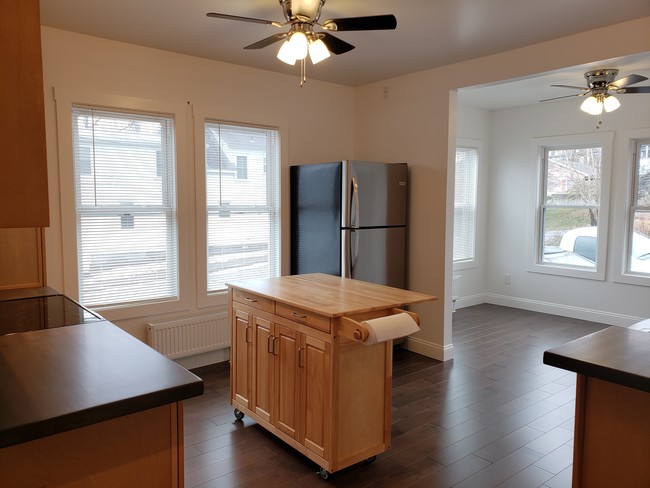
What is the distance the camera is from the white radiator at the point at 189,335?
381cm

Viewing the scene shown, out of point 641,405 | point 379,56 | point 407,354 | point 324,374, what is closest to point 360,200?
point 379,56

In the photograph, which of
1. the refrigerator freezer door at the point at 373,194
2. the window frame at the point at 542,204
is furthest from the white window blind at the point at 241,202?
the window frame at the point at 542,204

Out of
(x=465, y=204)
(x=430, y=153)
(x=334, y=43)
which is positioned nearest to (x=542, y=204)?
(x=465, y=204)

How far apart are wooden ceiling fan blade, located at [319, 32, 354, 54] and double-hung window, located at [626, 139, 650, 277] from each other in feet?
14.1

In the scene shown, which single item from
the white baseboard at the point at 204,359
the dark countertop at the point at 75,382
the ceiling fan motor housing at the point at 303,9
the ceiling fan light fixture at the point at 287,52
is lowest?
the white baseboard at the point at 204,359

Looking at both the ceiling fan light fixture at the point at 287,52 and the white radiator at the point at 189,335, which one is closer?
the ceiling fan light fixture at the point at 287,52

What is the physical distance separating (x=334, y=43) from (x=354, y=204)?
168 cm

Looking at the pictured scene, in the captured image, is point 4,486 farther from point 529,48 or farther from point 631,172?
point 631,172

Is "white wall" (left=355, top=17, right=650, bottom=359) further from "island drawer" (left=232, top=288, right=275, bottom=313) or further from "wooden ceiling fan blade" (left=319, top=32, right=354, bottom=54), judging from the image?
"island drawer" (left=232, top=288, right=275, bottom=313)

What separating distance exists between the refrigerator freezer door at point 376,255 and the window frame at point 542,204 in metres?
2.63

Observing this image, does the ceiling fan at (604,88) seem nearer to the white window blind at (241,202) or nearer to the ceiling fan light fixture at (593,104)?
the ceiling fan light fixture at (593,104)

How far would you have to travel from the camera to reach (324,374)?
2391mm

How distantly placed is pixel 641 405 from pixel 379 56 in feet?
10.6

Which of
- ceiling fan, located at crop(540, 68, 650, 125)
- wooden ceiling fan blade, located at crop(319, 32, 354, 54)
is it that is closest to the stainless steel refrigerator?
wooden ceiling fan blade, located at crop(319, 32, 354, 54)
